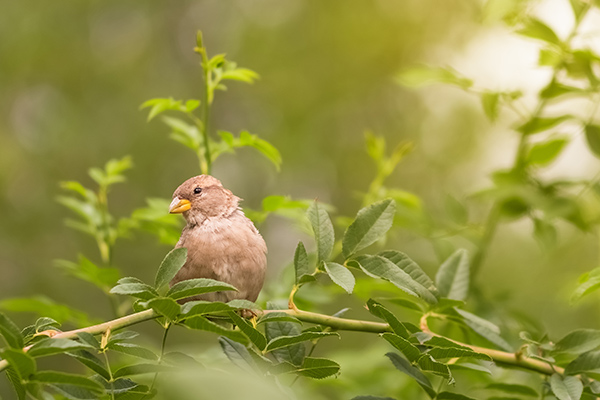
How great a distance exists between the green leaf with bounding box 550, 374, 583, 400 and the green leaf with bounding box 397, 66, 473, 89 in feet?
3.17

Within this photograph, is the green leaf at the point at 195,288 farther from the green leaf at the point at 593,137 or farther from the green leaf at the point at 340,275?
the green leaf at the point at 593,137

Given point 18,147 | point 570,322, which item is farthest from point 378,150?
point 18,147

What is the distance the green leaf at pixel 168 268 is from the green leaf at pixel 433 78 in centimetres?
108

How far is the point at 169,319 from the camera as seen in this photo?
94 cm

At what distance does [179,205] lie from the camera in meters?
1.43

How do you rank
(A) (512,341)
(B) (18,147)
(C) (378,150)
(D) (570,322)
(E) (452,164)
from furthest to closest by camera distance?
(B) (18,147) < (E) (452,164) < (D) (570,322) < (C) (378,150) < (A) (512,341)

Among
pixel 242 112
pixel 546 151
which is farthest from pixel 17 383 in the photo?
pixel 242 112

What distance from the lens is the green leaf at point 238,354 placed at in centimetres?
100

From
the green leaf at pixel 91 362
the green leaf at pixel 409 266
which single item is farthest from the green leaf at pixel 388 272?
the green leaf at pixel 91 362

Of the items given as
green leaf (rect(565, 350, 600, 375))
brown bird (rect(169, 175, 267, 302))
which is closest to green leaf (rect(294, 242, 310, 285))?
brown bird (rect(169, 175, 267, 302))

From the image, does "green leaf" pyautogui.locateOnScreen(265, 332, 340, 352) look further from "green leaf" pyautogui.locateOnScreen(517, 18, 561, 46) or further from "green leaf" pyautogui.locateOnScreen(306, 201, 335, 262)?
"green leaf" pyautogui.locateOnScreen(517, 18, 561, 46)

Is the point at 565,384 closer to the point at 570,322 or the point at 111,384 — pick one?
the point at 111,384

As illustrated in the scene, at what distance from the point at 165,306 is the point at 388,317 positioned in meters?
0.32

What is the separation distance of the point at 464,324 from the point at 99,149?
4.25 m
